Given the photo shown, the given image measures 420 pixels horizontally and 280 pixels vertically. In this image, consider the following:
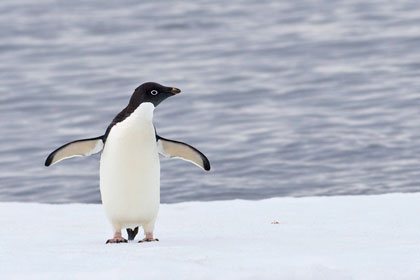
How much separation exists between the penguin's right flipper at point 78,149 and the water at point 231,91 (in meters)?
5.76

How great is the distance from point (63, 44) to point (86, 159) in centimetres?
1284

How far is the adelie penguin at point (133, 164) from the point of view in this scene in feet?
22.2

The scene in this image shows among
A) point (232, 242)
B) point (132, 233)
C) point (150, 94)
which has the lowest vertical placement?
point (232, 242)

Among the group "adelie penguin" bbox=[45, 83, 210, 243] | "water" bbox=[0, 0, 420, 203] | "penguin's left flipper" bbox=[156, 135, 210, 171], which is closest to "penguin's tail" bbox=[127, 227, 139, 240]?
"adelie penguin" bbox=[45, 83, 210, 243]

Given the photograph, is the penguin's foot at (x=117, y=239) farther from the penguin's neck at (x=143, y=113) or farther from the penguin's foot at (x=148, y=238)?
the penguin's neck at (x=143, y=113)

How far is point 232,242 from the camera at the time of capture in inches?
260

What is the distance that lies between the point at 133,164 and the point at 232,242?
633 millimetres

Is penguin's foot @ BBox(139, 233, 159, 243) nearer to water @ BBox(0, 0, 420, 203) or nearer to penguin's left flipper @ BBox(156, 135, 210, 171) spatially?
penguin's left flipper @ BBox(156, 135, 210, 171)

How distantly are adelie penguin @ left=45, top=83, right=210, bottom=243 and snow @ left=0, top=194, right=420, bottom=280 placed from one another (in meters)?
0.18

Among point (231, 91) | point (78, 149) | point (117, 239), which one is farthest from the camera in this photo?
point (231, 91)

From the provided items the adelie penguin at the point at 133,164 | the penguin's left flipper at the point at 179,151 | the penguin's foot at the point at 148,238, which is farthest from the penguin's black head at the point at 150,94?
the penguin's foot at the point at 148,238

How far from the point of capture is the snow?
5605 mm

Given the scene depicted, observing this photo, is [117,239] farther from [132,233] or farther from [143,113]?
[143,113]

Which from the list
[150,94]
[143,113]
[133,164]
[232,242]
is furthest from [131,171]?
[232,242]
